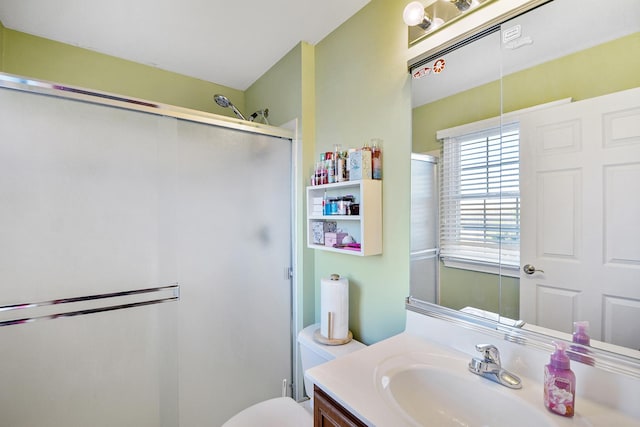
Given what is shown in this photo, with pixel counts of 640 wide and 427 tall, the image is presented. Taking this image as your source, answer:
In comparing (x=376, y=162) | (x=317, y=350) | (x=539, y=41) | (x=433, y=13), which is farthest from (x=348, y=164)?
(x=317, y=350)

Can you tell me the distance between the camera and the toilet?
1201mm

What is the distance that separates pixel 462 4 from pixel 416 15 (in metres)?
0.16

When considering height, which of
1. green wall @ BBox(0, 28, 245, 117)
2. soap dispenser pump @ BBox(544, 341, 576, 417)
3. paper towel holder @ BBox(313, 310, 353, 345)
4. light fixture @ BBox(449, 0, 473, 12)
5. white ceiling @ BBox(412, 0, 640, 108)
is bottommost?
paper towel holder @ BBox(313, 310, 353, 345)

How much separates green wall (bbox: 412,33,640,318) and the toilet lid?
81 centimetres

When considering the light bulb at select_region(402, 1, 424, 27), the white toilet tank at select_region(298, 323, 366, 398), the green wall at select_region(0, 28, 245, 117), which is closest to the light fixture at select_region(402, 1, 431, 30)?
the light bulb at select_region(402, 1, 424, 27)

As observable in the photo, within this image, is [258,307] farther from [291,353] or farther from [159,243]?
[159,243]

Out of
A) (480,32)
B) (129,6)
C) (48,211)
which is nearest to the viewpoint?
(480,32)

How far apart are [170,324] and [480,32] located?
184 cm

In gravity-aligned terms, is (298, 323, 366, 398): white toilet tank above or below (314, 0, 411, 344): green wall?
below

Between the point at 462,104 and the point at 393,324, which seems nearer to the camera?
the point at 462,104

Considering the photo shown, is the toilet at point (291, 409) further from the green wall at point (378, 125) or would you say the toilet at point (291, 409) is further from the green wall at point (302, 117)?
the green wall at point (302, 117)

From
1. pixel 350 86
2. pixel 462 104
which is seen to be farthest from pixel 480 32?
pixel 350 86

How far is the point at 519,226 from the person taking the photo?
0.86 meters

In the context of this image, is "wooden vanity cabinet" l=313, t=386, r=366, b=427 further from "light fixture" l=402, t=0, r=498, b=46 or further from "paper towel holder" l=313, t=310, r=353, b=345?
"light fixture" l=402, t=0, r=498, b=46
